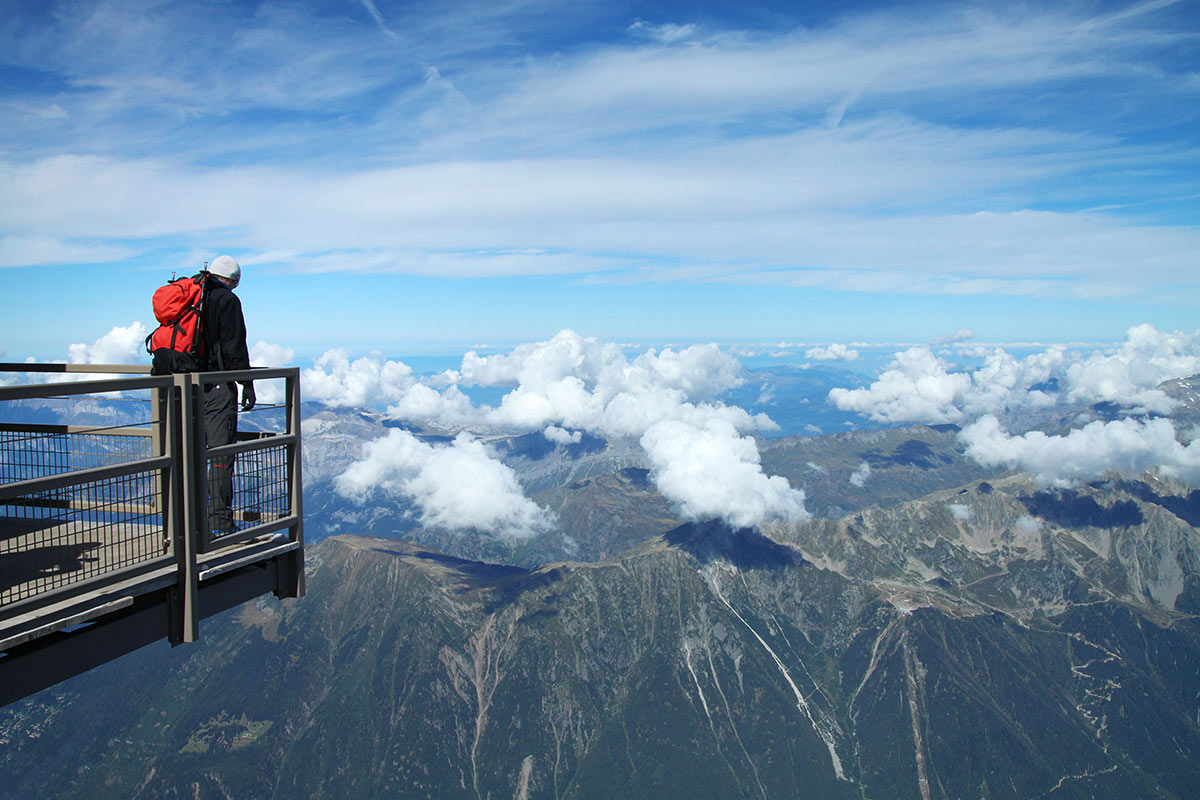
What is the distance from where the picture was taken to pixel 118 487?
9.26 metres

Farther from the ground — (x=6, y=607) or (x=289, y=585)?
(x=6, y=607)

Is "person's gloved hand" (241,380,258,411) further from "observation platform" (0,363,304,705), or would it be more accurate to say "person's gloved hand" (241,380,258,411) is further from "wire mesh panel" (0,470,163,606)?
"wire mesh panel" (0,470,163,606)

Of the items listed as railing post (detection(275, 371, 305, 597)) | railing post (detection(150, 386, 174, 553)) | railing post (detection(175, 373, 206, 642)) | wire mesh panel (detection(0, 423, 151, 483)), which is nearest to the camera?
railing post (detection(175, 373, 206, 642))

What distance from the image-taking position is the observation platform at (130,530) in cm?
792

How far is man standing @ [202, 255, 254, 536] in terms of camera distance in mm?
11203

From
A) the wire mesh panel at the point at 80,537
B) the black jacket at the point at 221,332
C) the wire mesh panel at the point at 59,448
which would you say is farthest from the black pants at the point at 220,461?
the wire mesh panel at the point at 59,448

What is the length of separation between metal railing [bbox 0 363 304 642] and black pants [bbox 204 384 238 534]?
16 centimetres

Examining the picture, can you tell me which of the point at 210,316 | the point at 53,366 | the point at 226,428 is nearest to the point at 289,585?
the point at 226,428

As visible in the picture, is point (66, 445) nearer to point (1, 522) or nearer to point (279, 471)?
point (1, 522)

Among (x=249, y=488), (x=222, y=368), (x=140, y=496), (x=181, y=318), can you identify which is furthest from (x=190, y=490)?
(x=181, y=318)

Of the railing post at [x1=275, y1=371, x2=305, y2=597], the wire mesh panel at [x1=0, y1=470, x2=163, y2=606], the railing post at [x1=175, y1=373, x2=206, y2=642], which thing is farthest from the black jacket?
the wire mesh panel at [x1=0, y1=470, x2=163, y2=606]

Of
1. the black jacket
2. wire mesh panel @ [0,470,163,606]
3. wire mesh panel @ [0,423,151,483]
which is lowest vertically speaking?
wire mesh panel @ [0,470,163,606]

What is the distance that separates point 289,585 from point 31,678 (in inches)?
167

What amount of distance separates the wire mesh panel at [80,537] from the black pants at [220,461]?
88cm
